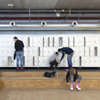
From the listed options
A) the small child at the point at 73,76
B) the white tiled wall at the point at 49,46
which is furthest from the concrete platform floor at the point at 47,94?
the white tiled wall at the point at 49,46

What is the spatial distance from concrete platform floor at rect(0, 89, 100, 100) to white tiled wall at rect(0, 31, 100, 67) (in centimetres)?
288

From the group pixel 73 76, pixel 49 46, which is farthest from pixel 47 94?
pixel 49 46

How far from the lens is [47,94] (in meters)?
4.30

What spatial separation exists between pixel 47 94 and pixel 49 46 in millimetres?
3528

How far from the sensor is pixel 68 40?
24.7 ft

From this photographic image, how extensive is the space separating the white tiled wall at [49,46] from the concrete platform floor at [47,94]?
2.88 meters

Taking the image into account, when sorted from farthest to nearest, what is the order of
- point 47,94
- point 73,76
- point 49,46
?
1. point 49,46
2. point 73,76
3. point 47,94

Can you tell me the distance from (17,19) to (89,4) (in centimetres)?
346

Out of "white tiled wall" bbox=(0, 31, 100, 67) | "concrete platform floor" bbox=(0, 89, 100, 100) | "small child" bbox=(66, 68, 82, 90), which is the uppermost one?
"white tiled wall" bbox=(0, 31, 100, 67)

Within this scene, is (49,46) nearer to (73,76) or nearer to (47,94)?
(73,76)

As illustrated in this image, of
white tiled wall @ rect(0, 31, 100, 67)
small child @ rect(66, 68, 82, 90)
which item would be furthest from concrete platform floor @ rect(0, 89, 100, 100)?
white tiled wall @ rect(0, 31, 100, 67)

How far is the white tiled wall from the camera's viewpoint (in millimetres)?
7410

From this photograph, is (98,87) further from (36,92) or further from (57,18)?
(57,18)

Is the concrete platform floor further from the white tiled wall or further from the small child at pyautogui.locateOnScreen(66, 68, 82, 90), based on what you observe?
the white tiled wall
